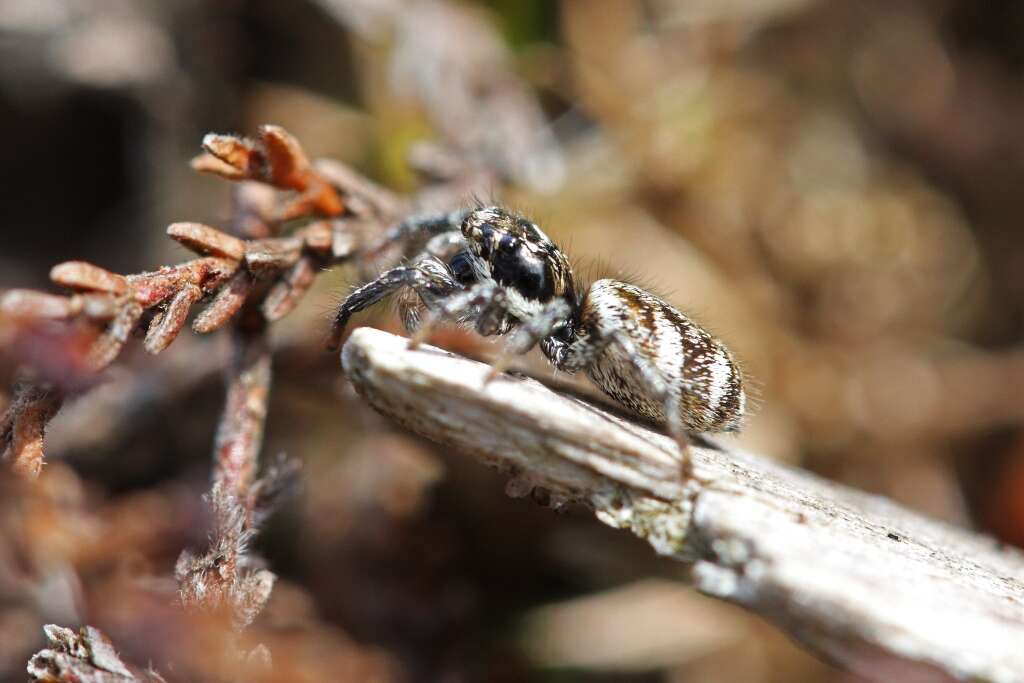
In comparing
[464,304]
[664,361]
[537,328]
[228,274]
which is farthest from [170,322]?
[664,361]

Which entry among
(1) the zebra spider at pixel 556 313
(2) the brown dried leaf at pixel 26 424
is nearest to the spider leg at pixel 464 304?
(1) the zebra spider at pixel 556 313

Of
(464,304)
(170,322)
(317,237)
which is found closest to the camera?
(170,322)

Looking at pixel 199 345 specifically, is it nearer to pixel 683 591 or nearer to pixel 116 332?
pixel 116 332

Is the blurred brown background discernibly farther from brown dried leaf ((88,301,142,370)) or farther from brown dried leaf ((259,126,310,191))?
brown dried leaf ((88,301,142,370))

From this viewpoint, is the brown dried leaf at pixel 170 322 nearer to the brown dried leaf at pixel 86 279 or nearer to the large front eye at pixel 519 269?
the brown dried leaf at pixel 86 279

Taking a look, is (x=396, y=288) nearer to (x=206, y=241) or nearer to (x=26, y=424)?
(x=206, y=241)

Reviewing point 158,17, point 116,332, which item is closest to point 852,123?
point 158,17
